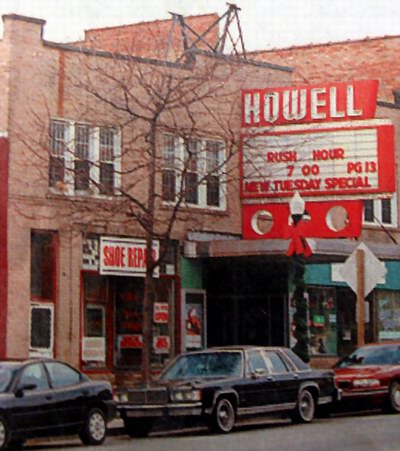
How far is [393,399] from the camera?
82.8 ft

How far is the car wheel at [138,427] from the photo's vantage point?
68.6 feet

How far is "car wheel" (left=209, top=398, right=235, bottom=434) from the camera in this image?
66.7 feet

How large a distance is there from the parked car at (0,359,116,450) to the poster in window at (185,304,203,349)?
41.8ft

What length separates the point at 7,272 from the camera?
28219 millimetres

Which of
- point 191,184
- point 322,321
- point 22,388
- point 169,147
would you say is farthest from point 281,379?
point 322,321

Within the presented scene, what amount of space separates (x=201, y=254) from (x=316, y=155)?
3853 millimetres

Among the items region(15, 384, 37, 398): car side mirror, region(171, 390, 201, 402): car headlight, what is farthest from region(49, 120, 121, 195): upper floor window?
region(15, 384, 37, 398): car side mirror

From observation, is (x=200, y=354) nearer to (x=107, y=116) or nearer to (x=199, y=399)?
(x=199, y=399)

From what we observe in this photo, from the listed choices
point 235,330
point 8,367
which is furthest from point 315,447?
point 235,330

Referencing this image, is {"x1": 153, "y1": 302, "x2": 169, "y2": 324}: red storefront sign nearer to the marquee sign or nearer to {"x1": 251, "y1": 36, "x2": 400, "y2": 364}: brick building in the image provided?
the marquee sign

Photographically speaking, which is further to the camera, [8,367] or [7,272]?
[7,272]

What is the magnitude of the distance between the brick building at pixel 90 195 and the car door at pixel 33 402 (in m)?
9.16

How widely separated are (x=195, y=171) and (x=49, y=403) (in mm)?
Result: 13465

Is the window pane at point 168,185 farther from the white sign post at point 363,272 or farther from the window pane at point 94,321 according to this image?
the white sign post at point 363,272
